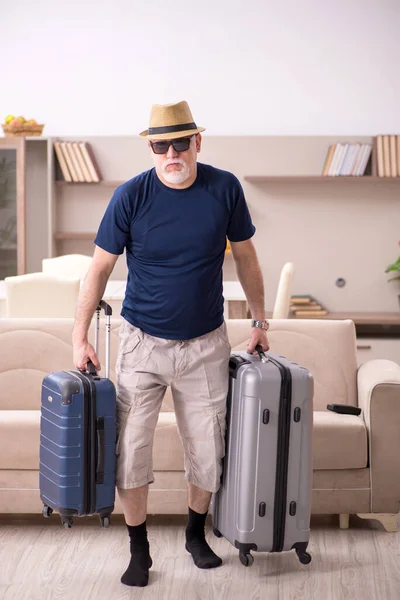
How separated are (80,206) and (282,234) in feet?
5.33

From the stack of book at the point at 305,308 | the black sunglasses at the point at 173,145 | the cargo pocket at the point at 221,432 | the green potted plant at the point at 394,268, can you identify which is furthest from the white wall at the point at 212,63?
the cargo pocket at the point at 221,432

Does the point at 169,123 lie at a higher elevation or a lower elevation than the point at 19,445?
higher

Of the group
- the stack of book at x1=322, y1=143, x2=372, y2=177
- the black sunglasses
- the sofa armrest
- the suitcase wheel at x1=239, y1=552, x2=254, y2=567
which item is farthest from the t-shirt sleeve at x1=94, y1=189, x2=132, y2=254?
the stack of book at x1=322, y1=143, x2=372, y2=177

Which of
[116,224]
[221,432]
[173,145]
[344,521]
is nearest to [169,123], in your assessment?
[173,145]

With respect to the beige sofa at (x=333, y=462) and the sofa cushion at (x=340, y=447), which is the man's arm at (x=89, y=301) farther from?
the sofa cushion at (x=340, y=447)

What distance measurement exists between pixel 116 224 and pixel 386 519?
1472 millimetres

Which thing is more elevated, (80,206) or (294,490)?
(80,206)

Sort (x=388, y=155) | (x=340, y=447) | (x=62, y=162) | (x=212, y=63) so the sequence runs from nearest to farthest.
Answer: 1. (x=340, y=447)
2. (x=388, y=155)
3. (x=62, y=162)
4. (x=212, y=63)

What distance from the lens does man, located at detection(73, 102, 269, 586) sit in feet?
8.59

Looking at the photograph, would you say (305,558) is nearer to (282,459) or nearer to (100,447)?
(282,459)

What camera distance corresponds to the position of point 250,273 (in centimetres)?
284

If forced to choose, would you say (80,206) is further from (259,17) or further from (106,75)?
(259,17)

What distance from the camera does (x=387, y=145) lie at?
672cm

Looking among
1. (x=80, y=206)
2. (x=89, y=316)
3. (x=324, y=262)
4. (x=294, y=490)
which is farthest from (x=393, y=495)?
(x=80, y=206)
